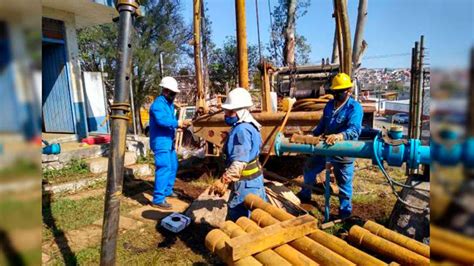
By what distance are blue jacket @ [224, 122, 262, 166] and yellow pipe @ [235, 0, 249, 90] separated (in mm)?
Result: 2814

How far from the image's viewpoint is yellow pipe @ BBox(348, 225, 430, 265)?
1.90 m

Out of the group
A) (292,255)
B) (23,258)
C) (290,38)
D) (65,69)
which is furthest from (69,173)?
(290,38)

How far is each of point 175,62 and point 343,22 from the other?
592 inches

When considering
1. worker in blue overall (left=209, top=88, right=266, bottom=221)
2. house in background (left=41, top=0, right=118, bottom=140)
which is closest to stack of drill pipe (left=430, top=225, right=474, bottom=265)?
worker in blue overall (left=209, top=88, right=266, bottom=221)

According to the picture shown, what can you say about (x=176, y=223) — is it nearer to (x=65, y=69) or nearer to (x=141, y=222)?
(x=141, y=222)

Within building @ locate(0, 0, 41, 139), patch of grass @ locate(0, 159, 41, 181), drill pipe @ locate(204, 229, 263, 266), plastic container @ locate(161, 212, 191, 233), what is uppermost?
building @ locate(0, 0, 41, 139)

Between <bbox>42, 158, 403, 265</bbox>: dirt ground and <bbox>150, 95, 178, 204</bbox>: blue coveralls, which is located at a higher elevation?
<bbox>150, 95, 178, 204</bbox>: blue coveralls

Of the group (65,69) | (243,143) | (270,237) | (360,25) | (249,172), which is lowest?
(270,237)

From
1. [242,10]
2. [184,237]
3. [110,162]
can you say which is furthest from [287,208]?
[242,10]

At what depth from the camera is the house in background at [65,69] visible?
700cm

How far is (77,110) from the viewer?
7.57 meters

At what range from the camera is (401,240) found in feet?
7.07

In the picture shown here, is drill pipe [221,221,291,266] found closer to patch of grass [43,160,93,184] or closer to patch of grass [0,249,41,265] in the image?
patch of grass [0,249,41,265]

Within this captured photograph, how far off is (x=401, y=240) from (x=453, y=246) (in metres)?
2.14
